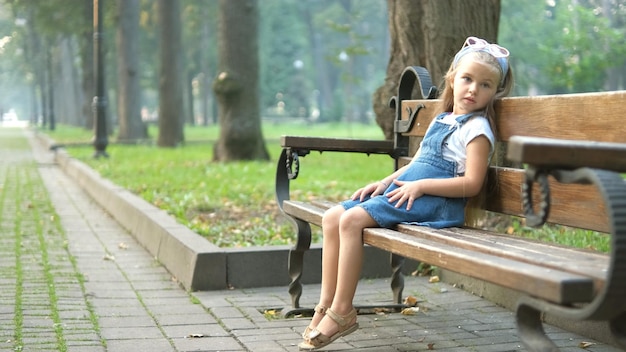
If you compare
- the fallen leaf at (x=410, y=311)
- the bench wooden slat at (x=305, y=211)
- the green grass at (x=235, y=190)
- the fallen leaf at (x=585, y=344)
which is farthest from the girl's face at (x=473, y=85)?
the green grass at (x=235, y=190)

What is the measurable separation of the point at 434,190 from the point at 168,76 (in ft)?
63.3

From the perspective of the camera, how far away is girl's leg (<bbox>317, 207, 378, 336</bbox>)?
3939 mm

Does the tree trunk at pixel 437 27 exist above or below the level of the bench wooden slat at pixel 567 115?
above

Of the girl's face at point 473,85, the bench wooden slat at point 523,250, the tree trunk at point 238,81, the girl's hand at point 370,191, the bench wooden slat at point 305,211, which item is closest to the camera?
the bench wooden slat at point 523,250

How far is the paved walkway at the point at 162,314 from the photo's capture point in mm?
4289

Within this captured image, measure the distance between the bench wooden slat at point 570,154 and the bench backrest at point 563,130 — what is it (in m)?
0.69

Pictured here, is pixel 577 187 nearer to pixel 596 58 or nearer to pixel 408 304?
pixel 408 304

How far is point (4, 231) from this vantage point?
27.7 ft

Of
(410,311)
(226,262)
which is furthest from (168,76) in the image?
(410,311)

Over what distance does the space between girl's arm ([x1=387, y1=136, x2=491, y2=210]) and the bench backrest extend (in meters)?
0.16

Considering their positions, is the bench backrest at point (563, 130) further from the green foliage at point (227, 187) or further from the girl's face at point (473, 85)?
the green foliage at point (227, 187)

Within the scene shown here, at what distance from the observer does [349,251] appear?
3.93 m

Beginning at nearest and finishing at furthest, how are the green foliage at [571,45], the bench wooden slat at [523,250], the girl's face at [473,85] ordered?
the bench wooden slat at [523,250] < the girl's face at [473,85] < the green foliage at [571,45]

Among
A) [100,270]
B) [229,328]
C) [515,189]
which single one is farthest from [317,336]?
[100,270]
